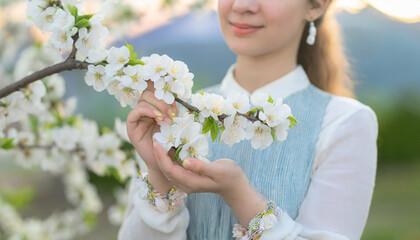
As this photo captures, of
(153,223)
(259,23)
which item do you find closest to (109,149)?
(153,223)

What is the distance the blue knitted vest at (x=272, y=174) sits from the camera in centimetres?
103

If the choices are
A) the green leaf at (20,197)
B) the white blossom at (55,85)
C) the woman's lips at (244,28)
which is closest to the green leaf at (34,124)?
the white blossom at (55,85)

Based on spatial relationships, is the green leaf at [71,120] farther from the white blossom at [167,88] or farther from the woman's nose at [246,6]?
the white blossom at [167,88]

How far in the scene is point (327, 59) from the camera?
4.44 ft

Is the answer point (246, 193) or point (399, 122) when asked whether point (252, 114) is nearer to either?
point (246, 193)

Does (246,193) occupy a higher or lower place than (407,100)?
higher

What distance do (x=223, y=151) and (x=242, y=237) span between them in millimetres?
241

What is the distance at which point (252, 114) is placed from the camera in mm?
733

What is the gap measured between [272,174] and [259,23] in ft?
1.02

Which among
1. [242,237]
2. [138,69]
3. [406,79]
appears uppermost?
[138,69]

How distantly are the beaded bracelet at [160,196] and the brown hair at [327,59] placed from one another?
0.54m

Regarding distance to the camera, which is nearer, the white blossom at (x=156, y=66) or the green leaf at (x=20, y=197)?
the white blossom at (x=156, y=66)

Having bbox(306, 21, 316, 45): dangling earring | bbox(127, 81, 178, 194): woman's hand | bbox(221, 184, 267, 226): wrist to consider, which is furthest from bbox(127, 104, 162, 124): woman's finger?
bbox(306, 21, 316, 45): dangling earring

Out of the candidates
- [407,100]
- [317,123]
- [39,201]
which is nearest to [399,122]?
[407,100]
